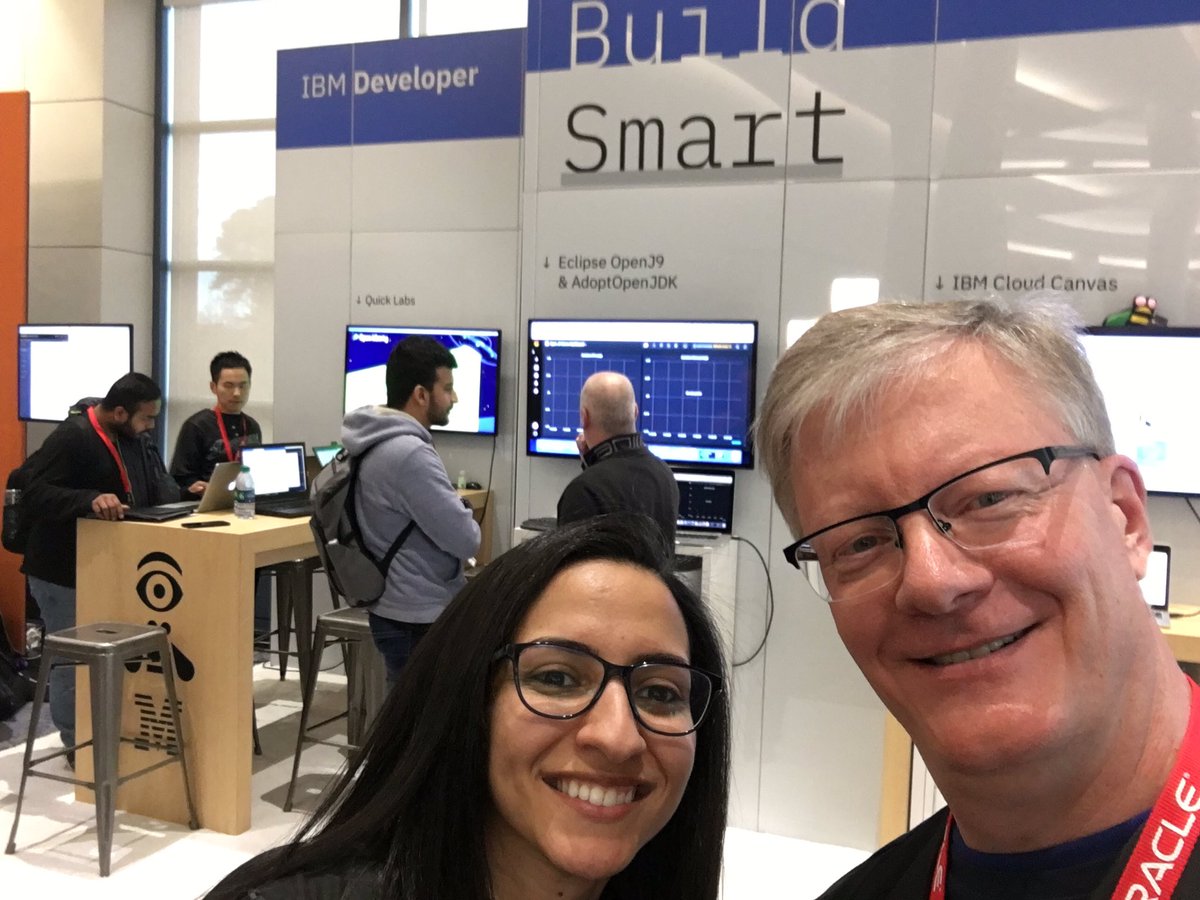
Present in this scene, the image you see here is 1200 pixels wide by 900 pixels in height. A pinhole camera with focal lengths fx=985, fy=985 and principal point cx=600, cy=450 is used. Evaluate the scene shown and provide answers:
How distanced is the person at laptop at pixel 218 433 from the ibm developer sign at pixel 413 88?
143 cm

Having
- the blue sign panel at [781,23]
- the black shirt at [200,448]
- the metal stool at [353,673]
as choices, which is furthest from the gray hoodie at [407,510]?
the black shirt at [200,448]

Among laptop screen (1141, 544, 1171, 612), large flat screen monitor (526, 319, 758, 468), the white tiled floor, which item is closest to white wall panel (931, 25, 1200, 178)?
large flat screen monitor (526, 319, 758, 468)

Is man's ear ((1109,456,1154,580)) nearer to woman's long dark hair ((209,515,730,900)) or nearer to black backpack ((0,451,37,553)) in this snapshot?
woman's long dark hair ((209,515,730,900))

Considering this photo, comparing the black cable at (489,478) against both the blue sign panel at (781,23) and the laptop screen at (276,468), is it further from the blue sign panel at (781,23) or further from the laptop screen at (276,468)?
the blue sign panel at (781,23)

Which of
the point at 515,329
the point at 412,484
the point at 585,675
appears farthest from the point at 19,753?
the point at 585,675

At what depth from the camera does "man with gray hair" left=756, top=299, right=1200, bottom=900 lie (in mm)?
801

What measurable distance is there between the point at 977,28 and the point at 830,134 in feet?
2.03

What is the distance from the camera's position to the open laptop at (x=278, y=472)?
4.89 metres

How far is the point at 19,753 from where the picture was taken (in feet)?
14.9

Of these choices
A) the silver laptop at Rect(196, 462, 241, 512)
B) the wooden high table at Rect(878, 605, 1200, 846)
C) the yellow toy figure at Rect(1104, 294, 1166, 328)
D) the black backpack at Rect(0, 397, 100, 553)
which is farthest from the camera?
the silver laptop at Rect(196, 462, 241, 512)

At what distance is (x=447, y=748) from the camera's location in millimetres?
1150

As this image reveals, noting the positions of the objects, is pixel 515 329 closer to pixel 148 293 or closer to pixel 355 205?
pixel 355 205

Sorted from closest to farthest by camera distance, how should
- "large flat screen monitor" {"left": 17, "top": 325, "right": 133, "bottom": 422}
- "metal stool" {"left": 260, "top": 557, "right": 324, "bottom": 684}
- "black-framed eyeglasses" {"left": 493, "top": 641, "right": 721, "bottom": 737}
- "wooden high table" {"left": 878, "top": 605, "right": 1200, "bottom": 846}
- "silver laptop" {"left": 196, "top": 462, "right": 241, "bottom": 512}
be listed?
"black-framed eyeglasses" {"left": 493, "top": 641, "right": 721, "bottom": 737}
"wooden high table" {"left": 878, "top": 605, "right": 1200, "bottom": 846}
"silver laptop" {"left": 196, "top": 462, "right": 241, "bottom": 512}
"metal stool" {"left": 260, "top": 557, "right": 324, "bottom": 684}
"large flat screen monitor" {"left": 17, "top": 325, "right": 133, "bottom": 422}

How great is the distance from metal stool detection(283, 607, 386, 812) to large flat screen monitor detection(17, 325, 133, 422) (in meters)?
2.90
